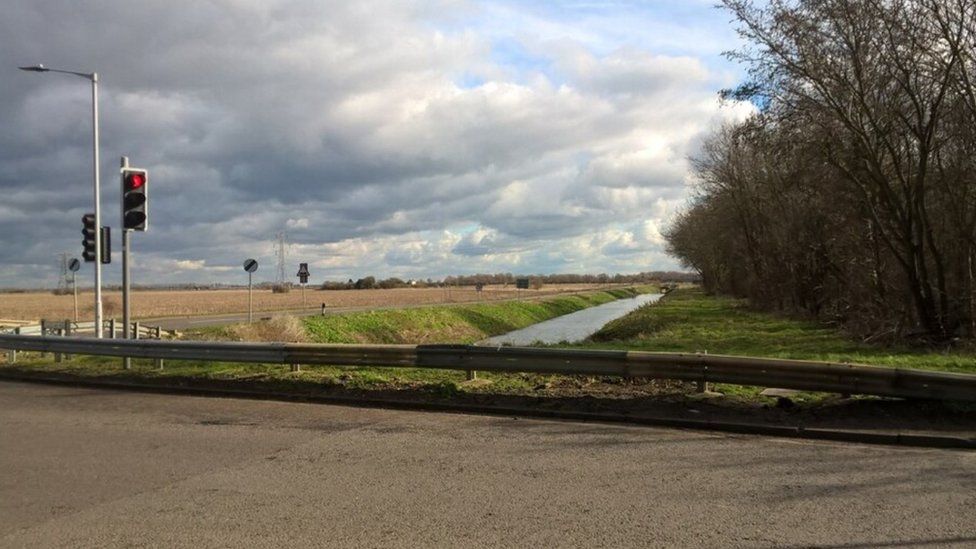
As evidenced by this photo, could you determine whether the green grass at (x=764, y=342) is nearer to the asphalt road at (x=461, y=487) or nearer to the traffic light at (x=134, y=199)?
the asphalt road at (x=461, y=487)

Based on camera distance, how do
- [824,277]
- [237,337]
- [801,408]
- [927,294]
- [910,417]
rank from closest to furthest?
1. [910,417]
2. [801,408]
3. [927,294]
4. [237,337]
5. [824,277]

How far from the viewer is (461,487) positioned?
19.8 feet

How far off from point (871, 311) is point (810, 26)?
10506mm

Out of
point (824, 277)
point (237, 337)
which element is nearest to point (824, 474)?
point (237, 337)

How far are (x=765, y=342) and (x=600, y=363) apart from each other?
44.4ft

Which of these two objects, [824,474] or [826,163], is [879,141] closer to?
[826,163]

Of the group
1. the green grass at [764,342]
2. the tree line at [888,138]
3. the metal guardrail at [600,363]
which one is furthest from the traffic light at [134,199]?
the tree line at [888,138]

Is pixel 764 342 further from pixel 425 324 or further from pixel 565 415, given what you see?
pixel 425 324

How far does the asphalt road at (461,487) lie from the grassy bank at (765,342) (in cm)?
778

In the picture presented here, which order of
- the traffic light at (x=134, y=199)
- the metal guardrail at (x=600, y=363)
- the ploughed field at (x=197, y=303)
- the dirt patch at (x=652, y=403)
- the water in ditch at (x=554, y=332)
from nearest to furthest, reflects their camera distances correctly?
the dirt patch at (x=652, y=403), the metal guardrail at (x=600, y=363), the traffic light at (x=134, y=199), the water in ditch at (x=554, y=332), the ploughed field at (x=197, y=303)

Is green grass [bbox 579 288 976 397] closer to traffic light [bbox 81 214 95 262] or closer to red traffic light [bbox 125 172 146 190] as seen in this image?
red traffic light [bbox 125 172 146 190]

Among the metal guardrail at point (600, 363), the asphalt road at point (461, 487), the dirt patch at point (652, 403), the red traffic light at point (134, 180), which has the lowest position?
the asphalt road at point (461, 487)

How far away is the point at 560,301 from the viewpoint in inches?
3076

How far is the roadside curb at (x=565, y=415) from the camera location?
7.62 meters
